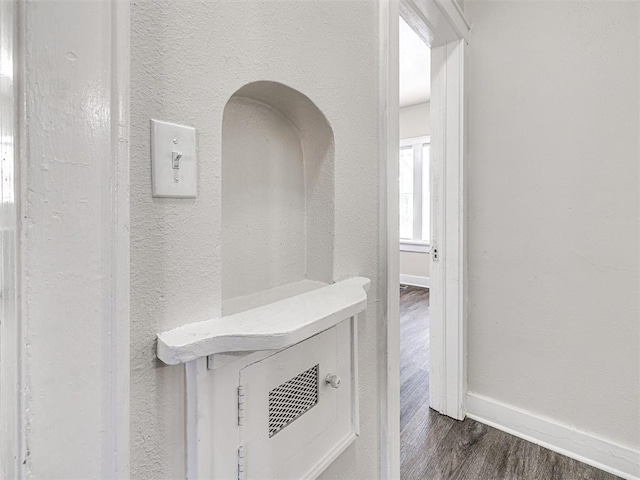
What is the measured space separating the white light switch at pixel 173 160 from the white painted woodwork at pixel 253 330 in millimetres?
225

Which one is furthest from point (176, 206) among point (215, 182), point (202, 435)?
point (202, 435)

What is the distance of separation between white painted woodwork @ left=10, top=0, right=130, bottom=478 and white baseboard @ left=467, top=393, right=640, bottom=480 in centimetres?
173

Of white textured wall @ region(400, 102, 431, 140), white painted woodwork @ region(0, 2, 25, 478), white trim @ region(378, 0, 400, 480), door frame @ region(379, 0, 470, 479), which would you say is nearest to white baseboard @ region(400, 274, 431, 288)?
white textured wall @ region(400, 102, 431, 140)

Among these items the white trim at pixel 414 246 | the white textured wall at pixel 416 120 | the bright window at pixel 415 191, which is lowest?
the white trim at pixel 414 246

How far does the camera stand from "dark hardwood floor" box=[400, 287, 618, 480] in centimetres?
136

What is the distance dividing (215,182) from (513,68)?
5.32 ft

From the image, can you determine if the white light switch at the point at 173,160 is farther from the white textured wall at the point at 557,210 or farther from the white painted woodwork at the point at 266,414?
the white textured wall at the point at 557,210

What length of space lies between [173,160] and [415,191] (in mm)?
4623

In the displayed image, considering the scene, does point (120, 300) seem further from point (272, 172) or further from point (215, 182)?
point (272, 172)

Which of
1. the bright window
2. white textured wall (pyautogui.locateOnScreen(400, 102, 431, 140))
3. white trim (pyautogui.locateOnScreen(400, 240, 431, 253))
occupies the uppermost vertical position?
white textured wall (pyautogui.locateOnScreen(400, 102, 431, 140))

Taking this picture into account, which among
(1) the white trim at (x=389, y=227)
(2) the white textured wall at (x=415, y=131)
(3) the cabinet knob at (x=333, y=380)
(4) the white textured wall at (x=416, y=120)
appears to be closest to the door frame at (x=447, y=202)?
(1) the white trim at (x=389, y=227)

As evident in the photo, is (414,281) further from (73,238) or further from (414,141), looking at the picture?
(73,238)

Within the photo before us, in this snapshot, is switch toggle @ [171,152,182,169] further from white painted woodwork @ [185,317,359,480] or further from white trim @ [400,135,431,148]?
white trim @ [400,135,431,148]

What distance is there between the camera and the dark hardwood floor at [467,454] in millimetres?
1355
